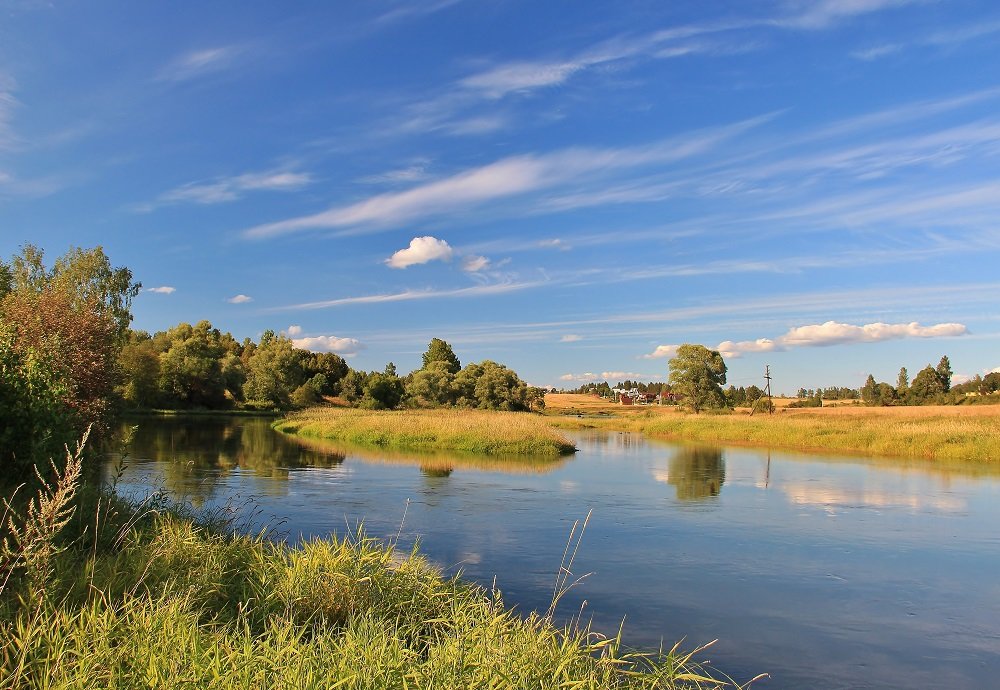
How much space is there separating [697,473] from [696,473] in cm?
4

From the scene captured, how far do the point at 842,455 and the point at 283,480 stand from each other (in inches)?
1059

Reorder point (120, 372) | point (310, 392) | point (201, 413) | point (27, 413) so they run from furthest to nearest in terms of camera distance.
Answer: point (310, 392) → point (201, 413) → point (120, 372) → point (27, 413)

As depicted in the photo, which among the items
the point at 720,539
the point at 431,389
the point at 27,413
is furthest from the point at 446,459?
the point at 431,389

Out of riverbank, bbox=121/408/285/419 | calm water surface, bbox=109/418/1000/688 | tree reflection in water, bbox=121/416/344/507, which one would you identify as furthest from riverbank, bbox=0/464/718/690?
riverbank, bbox=121/408/285/419

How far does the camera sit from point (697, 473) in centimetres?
2608

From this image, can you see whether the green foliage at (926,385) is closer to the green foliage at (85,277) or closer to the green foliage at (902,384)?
the green foliage at (902,384)

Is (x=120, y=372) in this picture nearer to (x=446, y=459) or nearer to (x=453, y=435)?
(x=446, y=459)

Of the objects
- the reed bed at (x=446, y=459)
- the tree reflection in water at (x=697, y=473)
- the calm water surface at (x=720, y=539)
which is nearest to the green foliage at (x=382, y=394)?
the reed bed at (x=446, y=459)

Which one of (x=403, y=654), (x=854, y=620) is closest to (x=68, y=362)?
(x=403, y=654)

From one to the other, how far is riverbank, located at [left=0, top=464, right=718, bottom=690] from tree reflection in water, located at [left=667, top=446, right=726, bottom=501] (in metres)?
13.9

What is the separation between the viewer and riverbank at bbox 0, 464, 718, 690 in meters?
4.43

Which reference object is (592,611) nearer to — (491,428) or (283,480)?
(283,480)

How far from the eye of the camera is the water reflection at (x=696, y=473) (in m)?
20.9

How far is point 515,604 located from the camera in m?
9.02
